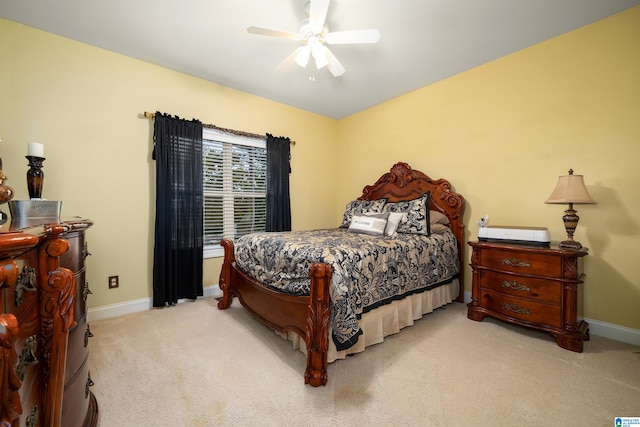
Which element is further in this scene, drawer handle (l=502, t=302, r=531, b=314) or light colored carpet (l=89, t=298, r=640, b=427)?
drawer handle (l=502, t=302, r=531, b=314)

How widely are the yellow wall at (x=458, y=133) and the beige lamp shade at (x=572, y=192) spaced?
1.16 ft

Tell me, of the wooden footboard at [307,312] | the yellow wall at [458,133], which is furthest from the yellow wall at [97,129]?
the wooden footboard at [307,312]

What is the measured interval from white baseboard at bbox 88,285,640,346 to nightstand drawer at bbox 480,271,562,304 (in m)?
0.59

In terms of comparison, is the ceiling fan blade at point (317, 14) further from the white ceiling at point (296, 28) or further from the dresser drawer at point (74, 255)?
the dresser drawer at point (74, 255)

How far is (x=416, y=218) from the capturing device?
9.38 feet

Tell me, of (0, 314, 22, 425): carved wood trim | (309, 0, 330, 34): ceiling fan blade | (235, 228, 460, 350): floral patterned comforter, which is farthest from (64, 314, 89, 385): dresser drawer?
(309, 0, 330, 34): ceiling fan blade

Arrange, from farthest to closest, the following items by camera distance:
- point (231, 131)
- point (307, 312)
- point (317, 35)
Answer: point (231, 131), point (317, 35), point (307, 312)

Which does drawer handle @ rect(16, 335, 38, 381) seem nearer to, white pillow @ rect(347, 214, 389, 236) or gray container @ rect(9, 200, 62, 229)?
gray container @ rect(9, 200, 62, 229)

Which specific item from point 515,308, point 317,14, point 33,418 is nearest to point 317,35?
point 317,14

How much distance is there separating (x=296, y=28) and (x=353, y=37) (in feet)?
2.15

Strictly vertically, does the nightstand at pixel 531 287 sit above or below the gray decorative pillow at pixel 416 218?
below

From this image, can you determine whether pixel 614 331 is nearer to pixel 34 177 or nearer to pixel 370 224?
pixel 370 224

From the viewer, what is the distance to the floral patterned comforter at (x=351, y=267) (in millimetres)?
1699

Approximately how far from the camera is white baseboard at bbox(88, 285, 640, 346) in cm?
208
